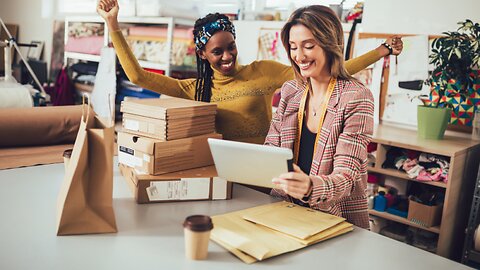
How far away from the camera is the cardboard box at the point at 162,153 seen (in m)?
1.42

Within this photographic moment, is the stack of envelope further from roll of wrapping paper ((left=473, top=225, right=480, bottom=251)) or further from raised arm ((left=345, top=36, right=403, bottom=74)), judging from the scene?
roll of wrapping paper ((left=473, top=225, right=480, bottom=251))

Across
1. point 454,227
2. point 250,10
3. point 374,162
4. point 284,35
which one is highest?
point 250,10

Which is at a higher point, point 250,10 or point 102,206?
point 250,10

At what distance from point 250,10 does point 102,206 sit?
2.85 meters

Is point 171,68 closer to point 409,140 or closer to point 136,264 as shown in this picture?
point 409,140

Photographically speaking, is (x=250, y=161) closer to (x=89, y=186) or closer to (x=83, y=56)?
(x=89, y=186)

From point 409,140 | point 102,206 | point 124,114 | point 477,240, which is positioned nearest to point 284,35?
point 124,114

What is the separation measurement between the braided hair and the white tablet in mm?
743

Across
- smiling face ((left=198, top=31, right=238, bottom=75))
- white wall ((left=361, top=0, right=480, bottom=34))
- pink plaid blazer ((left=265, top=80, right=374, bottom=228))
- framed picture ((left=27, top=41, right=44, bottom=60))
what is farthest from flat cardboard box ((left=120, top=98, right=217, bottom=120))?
framed picture ((left=27, top=41, right=44, bottom=60))

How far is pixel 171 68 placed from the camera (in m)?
3.82

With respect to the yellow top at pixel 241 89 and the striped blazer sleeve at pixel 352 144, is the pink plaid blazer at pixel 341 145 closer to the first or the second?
the striped blazer sleeve at pixel 352 144

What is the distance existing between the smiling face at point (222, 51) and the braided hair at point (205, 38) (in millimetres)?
24

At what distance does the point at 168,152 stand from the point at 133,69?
0.61m

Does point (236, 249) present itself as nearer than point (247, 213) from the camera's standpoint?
Yes
